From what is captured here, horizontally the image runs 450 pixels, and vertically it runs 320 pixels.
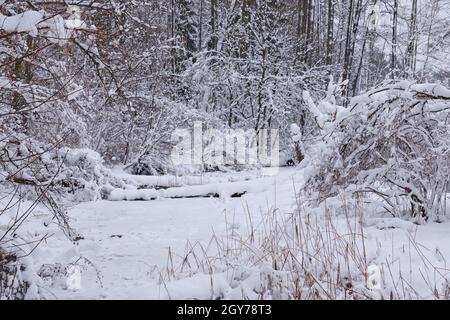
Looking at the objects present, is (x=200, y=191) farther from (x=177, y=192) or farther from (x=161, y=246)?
(x=161, y=246)

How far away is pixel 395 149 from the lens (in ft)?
16.8

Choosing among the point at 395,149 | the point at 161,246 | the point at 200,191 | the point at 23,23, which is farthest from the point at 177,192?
the point at 23,23

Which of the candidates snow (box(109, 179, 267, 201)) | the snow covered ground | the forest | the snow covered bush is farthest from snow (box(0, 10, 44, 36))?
snow (box(109, 179, 267, 201))

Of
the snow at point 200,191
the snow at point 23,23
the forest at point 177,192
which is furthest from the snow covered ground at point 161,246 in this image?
the snow at point 23,23

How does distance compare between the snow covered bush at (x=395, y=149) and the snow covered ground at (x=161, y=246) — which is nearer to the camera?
the snow covered ground at (x=161, y=246)

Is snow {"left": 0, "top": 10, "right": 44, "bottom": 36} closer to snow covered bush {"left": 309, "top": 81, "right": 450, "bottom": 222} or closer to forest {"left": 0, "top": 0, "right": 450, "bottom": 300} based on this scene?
forest {"left": 0, "top": 0, "right": 450, "bottom": 300}

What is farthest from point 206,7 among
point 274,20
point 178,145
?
point 178,145

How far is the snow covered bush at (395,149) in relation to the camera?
16.3ft

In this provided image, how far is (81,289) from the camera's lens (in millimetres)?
3783

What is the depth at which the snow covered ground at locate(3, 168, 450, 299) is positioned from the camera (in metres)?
3.37

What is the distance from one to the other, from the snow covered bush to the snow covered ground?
0.43 metres

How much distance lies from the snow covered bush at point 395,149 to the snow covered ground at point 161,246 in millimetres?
434

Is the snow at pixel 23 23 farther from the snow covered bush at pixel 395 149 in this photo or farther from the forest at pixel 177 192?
the snow covered bush at pixel 395 149
